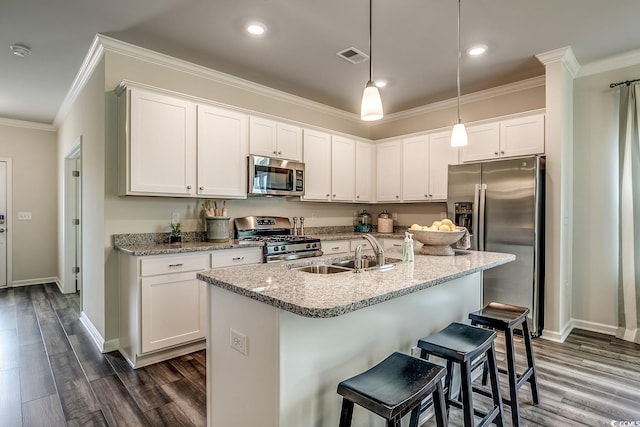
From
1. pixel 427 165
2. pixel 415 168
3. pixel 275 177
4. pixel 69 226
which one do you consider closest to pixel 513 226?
pixel 427 165

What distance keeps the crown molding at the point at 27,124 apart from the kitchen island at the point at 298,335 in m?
5.83

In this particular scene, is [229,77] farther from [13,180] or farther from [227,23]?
[13,180]

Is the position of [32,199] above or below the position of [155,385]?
above

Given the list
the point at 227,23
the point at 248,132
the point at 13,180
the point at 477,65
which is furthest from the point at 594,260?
the point at 13,180

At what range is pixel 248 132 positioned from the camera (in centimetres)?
362

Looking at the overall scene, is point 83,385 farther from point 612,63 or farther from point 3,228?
point 612,63

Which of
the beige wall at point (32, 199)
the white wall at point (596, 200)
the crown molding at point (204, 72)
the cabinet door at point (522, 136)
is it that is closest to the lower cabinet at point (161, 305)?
the crown molding at point (204, 72)

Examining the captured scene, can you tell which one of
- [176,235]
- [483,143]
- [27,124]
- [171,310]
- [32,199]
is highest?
[27,124]

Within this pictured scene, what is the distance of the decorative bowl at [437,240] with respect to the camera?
7.61ft

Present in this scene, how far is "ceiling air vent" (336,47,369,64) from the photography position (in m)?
3.19

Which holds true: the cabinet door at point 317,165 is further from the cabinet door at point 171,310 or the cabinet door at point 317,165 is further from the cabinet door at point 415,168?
the cabinet door at point 171,310

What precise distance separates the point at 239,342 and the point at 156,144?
86.1 inches

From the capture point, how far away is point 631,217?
10.8 feet

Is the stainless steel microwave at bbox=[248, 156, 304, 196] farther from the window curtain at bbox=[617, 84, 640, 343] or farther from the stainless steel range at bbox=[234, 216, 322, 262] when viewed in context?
the window curtain at bbox=[617, 84, 640, 343]
